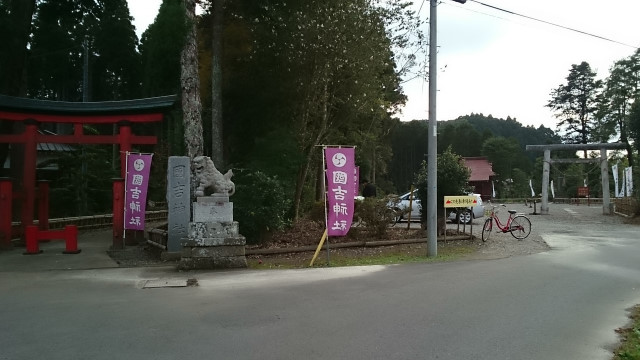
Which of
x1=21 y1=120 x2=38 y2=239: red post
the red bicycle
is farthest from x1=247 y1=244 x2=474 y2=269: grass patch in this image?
x1=21 y1=120 x2=38 y2=239: red post

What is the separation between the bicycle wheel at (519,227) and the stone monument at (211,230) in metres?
8.95

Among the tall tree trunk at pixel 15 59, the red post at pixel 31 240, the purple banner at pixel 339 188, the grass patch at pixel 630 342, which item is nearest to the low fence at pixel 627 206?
the purple banner at pixel 339 188

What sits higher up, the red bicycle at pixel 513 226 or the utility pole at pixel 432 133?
the utility pole at pixel 432 133

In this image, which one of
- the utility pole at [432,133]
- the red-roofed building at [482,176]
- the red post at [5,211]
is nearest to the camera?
the utility pole at [432,133]

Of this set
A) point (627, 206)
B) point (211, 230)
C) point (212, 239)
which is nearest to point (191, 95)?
point (211, 230)

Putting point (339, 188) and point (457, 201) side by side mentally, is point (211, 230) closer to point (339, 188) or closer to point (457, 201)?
point (339, 188)

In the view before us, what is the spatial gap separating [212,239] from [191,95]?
15.2 ft

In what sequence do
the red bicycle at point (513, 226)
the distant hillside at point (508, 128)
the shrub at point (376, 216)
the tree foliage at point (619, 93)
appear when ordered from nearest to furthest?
the shrub at point (376, 216)
the red bicycle at point (513, 226)
the tree foliage at point (619, 93)
the distant hillside at point (508, 128)

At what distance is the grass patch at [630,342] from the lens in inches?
181

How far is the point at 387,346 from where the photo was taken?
15.9ft

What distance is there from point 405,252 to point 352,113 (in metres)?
5.49

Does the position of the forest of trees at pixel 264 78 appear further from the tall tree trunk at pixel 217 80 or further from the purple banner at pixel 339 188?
the purple banner at pixel 339 188

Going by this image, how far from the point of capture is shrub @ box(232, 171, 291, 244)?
12328 mm

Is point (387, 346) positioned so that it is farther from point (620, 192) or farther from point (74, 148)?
point (620, 192)
